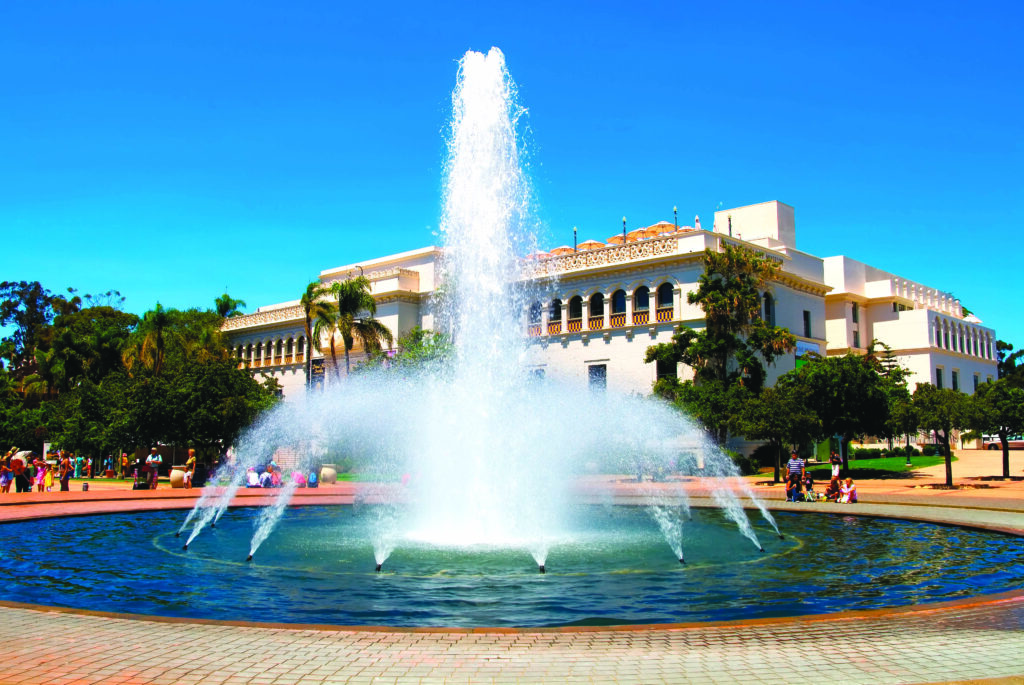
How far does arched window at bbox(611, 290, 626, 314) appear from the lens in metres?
49.3

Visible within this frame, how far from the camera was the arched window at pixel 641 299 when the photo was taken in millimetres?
48156

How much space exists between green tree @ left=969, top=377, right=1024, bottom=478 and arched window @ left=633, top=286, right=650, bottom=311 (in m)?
19.0

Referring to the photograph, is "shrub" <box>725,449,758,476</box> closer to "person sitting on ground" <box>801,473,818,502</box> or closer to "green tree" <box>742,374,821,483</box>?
"green tree" <box>742,374,821,483</box>

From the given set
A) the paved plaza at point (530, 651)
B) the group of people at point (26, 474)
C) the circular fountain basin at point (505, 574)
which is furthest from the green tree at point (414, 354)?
the paved plaza at point (530, 651)

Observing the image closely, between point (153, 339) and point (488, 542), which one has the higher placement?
point (153, 339)

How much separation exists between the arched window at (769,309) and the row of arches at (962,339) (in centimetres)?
1788

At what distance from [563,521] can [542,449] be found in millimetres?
1628

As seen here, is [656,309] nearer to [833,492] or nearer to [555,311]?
[555,311]

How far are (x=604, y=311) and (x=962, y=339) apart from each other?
108 feet

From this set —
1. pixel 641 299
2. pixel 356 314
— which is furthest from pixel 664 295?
pixel 356 314

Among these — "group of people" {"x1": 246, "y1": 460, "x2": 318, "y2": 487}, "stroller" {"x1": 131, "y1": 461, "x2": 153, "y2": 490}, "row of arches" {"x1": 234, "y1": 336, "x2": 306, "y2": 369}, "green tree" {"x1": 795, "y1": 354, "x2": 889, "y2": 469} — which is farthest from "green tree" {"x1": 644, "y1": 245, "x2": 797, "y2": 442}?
"row of arches" {"x1": 234, "y1": 336, "x2": 306, "y2": 369}

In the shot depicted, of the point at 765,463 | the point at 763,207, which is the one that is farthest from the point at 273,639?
the point at 763,207

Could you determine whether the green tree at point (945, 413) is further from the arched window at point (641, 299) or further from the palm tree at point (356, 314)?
the palm tree at point (356, 314)

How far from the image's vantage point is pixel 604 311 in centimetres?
4972
